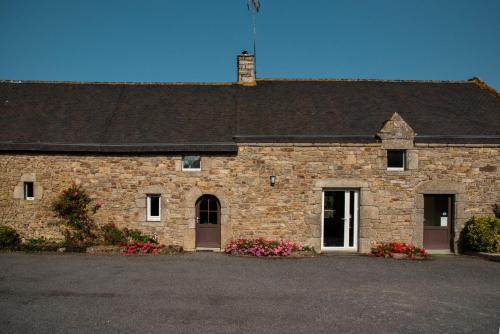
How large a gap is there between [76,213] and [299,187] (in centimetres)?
756

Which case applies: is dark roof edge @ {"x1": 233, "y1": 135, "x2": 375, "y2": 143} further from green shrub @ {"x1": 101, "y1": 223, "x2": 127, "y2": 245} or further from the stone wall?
green shrub @ {"x1": 101, "y1": 223, "x2": 127, "y2": 245}

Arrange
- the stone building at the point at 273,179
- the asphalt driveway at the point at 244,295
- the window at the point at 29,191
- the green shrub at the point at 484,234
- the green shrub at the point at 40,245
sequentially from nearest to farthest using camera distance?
the asphalt driveway at the point at 244,295 → the green shrub at the point at 484,234 → the green shrub at the point at 40,245 → the stone building at the point at 273,179 → the window at the point at 29,191

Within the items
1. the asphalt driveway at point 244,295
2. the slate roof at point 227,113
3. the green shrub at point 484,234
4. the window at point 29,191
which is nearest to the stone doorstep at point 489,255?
the green shrub at point 484,234

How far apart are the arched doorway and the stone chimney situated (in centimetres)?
635

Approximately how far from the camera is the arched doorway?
12.3 meters

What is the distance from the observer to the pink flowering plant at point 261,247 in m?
11.1

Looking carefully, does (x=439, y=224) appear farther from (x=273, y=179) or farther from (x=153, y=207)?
(x=153, y=207)

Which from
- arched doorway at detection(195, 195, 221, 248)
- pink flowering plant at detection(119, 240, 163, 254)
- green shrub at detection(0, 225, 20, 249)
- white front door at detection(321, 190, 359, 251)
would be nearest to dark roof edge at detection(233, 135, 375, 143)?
white front door at detection(321, 190, 359, 251)

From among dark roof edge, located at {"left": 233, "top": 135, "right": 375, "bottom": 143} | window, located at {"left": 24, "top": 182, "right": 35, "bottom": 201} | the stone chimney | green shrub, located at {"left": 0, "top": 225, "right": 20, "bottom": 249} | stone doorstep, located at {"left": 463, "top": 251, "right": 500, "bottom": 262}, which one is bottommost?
stone doorstep, located at {"left": 463, "top": 251, "right": 500, "bottom": 262}

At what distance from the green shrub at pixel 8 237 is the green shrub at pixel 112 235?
2.94m

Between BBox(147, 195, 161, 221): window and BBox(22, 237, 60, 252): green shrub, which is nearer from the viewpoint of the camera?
BBox(22, 237, 60, 252): green shrub

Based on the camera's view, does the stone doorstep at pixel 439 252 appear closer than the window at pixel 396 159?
Yes

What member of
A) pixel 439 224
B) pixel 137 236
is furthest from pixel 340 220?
pixel 137 236

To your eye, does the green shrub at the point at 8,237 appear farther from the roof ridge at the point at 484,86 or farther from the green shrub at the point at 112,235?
the roof ridge at the point at 484,86
